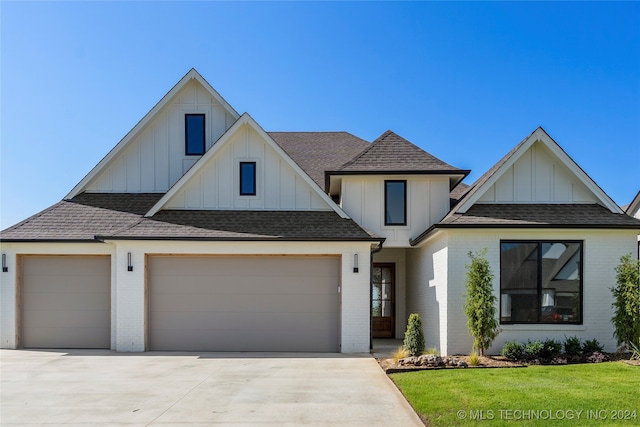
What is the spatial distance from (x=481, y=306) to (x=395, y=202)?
4.86m

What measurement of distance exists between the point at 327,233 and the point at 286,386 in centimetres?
512

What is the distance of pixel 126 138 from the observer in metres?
15.4

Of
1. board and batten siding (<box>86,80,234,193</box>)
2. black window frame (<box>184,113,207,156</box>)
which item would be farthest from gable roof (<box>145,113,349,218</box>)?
black window frame (<box>184,113,207,156</box>)

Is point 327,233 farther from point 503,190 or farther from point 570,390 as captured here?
point 570,390

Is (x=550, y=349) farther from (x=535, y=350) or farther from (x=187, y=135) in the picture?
(x=187, y=135)

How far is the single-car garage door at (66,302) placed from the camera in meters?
13.4

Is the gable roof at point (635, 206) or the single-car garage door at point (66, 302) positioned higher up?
the gable roof at point (635, 206)

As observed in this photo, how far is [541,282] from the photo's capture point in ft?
38.2

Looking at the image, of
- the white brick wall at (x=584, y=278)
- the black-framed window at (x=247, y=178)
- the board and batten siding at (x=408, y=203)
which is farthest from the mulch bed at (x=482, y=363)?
the black-framed window at (x=247, y=178)

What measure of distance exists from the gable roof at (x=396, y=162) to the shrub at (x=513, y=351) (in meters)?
5.39

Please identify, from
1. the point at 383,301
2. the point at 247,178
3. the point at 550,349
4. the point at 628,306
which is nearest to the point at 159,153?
the point at 247,178

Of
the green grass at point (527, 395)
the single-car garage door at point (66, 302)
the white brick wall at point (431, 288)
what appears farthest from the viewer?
the single-car garage door at point (66, 302)

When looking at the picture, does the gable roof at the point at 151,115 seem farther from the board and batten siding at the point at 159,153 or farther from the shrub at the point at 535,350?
the shrub at the point at 535,350

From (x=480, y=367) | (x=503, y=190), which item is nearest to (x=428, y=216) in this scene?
(x=503, y=190)
